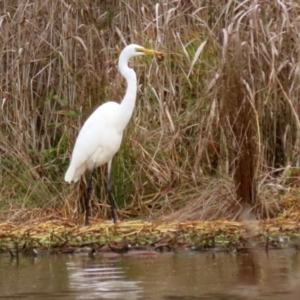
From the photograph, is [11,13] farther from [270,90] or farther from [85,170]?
[270,90]

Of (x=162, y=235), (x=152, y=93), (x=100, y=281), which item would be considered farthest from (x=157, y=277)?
(x=152, y=93)

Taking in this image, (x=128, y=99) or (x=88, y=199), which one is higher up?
(x=128, y=99)

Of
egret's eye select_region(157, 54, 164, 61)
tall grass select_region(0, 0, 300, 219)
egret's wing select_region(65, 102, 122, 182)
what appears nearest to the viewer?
egret's wing select_region(65, 102, 122, 182)

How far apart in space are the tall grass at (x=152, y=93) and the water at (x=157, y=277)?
1509 mm

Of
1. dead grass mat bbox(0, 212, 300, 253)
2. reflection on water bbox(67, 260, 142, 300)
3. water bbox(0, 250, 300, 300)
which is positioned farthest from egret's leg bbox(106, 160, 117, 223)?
reflection on water bbox(67, 260, 142, 300)

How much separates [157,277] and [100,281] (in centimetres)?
32

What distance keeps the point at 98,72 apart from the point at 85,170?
1.05 metres

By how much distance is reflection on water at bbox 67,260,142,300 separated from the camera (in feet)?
16.8

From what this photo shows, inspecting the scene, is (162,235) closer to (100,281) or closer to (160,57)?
(100,281)

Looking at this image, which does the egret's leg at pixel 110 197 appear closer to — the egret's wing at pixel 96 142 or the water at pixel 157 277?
the egret's wing at pixel 96 142

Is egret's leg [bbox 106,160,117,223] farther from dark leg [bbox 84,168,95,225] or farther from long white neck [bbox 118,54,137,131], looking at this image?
long white neck [bbox 118,54,137,131]

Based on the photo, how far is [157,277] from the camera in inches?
226

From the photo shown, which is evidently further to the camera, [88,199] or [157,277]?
[88,199]

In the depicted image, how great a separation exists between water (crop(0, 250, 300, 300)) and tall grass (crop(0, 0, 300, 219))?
151 centimetres
